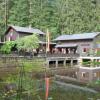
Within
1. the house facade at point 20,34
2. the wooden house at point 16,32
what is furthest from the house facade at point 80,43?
the wooden house at point 16,32

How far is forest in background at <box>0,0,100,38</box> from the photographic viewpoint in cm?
7356

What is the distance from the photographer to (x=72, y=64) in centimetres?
5297

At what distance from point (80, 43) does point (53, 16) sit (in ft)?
61.8

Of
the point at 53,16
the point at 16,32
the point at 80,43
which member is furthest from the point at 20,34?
the point at 53,16

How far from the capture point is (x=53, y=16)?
252ft

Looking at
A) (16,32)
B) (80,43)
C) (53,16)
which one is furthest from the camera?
(53,16)

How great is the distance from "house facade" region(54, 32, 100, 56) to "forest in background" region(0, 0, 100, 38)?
9344 millimetres

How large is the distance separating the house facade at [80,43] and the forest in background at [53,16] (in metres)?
9.34

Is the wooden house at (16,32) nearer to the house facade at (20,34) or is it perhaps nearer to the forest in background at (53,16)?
the house facade at (20,34)

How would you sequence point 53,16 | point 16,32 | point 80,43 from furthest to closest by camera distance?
point 53,16, point 16,32, point 80,43

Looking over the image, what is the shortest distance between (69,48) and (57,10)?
65.3 ft

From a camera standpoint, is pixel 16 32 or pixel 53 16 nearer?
pixel 16 32

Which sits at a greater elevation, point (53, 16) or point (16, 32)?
point (53, 16)

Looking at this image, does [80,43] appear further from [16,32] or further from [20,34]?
[16,32]
